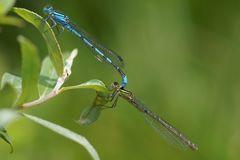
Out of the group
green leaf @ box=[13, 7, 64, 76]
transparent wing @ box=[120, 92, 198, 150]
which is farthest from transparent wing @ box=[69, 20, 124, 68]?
green leaf @ box=[13, 7, 64, 76]

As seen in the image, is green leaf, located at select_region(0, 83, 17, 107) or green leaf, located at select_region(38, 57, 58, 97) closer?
green leaf, located at select_region(0, 83, 17, 107)

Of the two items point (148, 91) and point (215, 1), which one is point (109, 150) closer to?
point (148, 91)

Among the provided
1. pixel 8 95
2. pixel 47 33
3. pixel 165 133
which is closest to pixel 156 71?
pixel 165 133

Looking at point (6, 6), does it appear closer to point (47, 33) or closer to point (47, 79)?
point (47, 33)

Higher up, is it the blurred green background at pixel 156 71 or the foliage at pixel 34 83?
the blurred green background at pixel 156 71

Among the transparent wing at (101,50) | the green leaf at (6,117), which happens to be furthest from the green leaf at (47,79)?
the transparent wing at (101,50)

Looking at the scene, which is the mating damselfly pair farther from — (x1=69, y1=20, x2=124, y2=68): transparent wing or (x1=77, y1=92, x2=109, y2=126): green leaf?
(x1=77, y1=92, x2=109, y2=126): green leaf

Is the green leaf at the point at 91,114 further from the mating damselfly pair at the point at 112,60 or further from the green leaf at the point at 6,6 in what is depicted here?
the green leaf at the point at 6,6

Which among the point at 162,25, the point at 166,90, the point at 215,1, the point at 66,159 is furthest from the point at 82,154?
the point at 215,1
